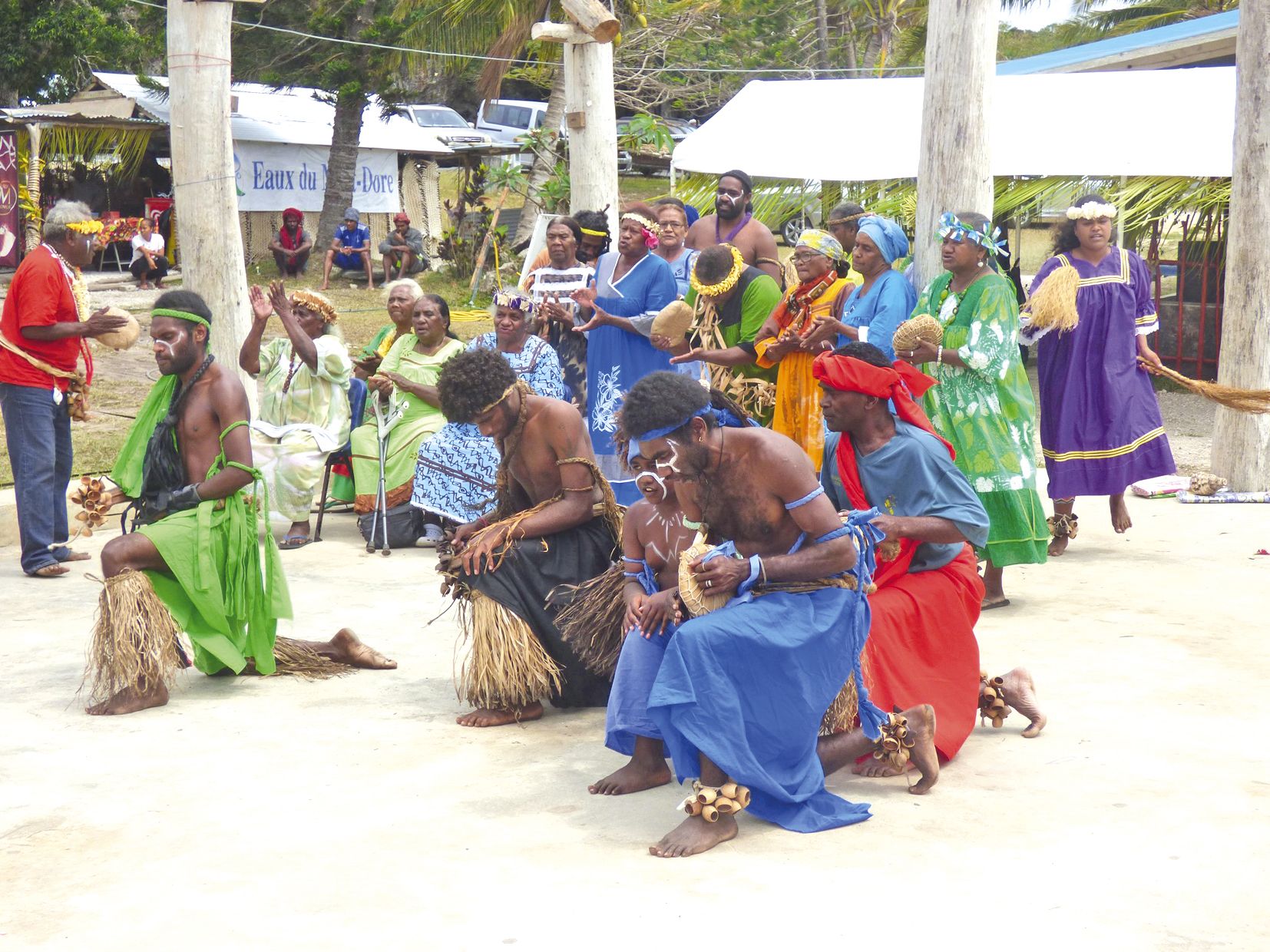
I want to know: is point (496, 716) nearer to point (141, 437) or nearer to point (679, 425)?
point (679, 425)

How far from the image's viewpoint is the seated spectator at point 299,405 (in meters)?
8.23

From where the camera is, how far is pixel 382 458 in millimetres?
8289

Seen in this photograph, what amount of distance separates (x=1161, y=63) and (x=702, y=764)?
15745mm

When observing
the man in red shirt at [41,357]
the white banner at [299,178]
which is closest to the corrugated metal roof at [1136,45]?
the white banner at [299,178]

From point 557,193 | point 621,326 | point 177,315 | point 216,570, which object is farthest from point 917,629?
point 557,193

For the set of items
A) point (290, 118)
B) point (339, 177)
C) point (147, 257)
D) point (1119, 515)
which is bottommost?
point (1119, 515)

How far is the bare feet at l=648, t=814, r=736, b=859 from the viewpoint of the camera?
3832 millimetres

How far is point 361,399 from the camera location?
866 centimetres

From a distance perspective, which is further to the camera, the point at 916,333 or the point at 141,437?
the point at 916,333

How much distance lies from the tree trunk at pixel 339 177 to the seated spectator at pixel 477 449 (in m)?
15.7

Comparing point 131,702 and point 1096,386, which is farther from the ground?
point 1096,386

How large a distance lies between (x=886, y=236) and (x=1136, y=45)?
12.3 meters

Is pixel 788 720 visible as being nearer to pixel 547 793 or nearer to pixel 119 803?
pixel 547 793

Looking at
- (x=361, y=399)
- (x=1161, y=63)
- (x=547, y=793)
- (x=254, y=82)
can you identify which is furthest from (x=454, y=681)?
(x=254, y=82)
